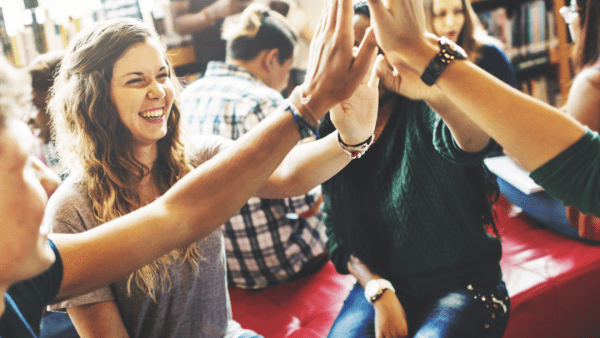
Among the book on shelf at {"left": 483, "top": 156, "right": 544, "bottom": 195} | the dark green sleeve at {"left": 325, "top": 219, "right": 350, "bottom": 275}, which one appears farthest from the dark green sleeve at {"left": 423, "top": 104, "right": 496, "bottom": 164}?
the book on shelf at {"left": 483, "top": 156, "right": 544, "bottom": 195}

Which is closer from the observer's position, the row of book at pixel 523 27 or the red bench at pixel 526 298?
the red bench at pixel 526 298

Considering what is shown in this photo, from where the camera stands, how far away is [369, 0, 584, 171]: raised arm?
650 millimetres

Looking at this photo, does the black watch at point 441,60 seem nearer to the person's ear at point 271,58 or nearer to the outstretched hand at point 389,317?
the outstretched hand at point 389,317

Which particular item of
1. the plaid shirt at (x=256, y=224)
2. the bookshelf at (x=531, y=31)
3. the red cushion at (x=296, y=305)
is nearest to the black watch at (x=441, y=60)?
the red cushion at (x=296, y=305)

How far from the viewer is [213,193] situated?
708mm

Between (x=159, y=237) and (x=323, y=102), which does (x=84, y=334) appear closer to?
(x=159, y=237)

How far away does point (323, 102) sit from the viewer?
72cm

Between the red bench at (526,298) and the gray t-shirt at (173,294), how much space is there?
1.27 feet

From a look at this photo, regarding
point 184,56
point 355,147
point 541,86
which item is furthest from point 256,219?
point 541,86

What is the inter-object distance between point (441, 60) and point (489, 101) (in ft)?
0.32

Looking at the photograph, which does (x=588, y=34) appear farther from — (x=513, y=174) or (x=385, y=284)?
(x=385, y=284)

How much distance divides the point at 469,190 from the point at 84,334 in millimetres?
1019

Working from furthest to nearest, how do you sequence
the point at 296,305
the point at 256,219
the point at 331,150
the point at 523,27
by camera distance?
the point at 523,27 < the point at 256,219 < the point at 296,305 < the point at 331,150

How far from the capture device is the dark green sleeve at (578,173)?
0.66 meters
